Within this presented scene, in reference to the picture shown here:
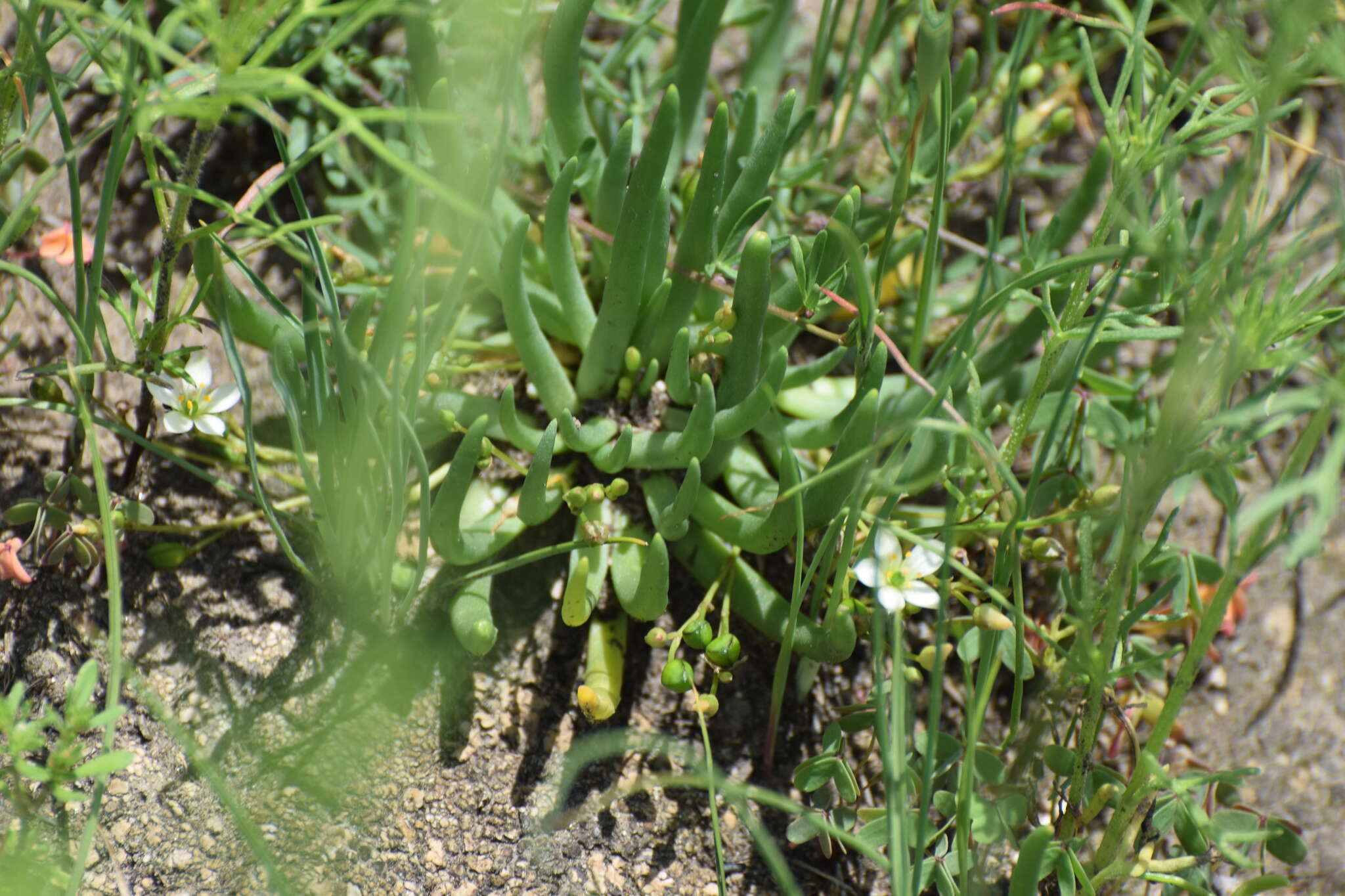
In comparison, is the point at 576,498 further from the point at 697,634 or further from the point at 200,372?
the point at 200,372

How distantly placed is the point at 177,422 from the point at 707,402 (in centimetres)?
86

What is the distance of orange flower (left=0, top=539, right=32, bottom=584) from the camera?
154cm

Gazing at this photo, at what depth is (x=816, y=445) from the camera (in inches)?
72.2

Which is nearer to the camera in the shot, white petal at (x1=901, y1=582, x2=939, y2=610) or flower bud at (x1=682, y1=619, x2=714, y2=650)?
white petal at (x1=901, y1=582, x2=939, y2=610)

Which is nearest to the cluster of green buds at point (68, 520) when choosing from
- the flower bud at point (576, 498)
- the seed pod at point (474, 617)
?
the seed pod at point (474, 617)

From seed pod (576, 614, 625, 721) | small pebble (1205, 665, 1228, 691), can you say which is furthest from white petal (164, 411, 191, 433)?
small pebble (1205, 665, 1228, 691)

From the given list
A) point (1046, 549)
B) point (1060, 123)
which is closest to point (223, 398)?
point (1046, 549)

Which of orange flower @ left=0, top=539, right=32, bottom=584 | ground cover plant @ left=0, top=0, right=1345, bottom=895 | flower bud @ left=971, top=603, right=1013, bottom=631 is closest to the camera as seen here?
ground cover plant @ left=0, top=0, right=1345, bottom=895

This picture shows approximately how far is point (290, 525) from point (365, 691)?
0.34 meters

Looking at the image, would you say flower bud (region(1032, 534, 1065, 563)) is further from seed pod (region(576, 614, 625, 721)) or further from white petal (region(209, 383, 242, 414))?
white petal (region(209, 383, 242, 414))

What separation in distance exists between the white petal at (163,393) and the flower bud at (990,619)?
1.31 meters

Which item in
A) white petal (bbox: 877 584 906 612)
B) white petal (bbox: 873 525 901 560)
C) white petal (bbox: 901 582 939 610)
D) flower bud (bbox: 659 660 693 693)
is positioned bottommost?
flower bud (bbox: 659 660 693 693)

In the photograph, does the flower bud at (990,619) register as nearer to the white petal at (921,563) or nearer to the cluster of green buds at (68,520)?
the white petal at (921,563)

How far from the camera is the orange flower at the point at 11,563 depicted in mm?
1540
